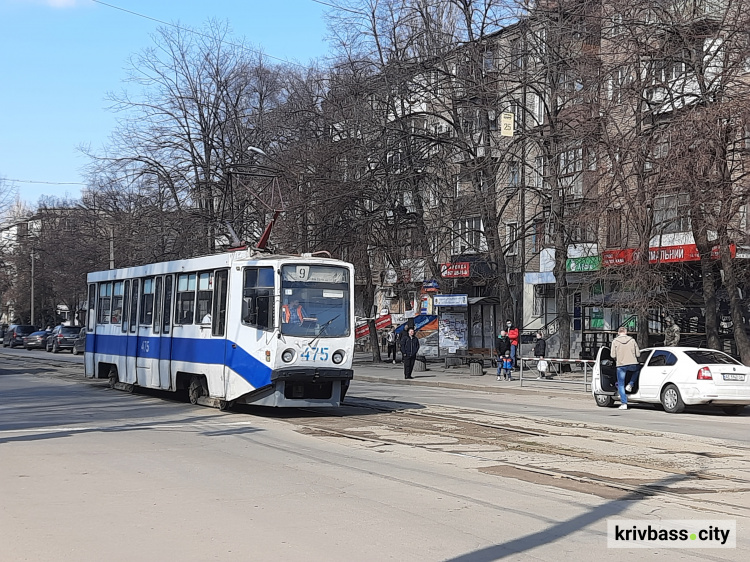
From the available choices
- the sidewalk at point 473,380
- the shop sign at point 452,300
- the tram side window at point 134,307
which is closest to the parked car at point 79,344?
the sidewalk at point 473,380

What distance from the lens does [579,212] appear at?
25.7 metres

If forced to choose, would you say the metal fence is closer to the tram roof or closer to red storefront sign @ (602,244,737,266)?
red storefront sign @ (602,244,737,266)

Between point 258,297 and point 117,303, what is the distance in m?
8.14

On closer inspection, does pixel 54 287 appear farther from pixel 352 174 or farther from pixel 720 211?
pixel 720 211

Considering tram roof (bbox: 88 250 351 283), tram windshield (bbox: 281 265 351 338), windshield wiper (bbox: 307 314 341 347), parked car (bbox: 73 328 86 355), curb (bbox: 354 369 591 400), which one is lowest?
curb (bbox: 354 369 591 400)

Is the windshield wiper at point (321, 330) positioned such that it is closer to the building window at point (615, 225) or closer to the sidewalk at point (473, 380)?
the sidewalk at point (473, 380)

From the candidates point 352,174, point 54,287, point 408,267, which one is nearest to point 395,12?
point 352,174

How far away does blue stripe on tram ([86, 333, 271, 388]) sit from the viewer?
17094 mm

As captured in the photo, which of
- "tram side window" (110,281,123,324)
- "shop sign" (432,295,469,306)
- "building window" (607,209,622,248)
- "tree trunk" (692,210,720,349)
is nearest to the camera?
"tree trunk" (692,210,720,349)

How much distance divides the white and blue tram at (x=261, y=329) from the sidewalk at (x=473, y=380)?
30.5ft

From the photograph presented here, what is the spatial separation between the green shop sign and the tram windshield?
1452 cm

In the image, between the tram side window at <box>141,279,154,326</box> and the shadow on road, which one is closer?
the shadow on road

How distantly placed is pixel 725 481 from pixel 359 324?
3893 centimetres

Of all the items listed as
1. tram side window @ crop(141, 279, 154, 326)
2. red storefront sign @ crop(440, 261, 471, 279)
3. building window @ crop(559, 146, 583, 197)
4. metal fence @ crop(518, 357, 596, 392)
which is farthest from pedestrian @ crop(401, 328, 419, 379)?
tram side window @ crop(141, 279, 154, 326)
